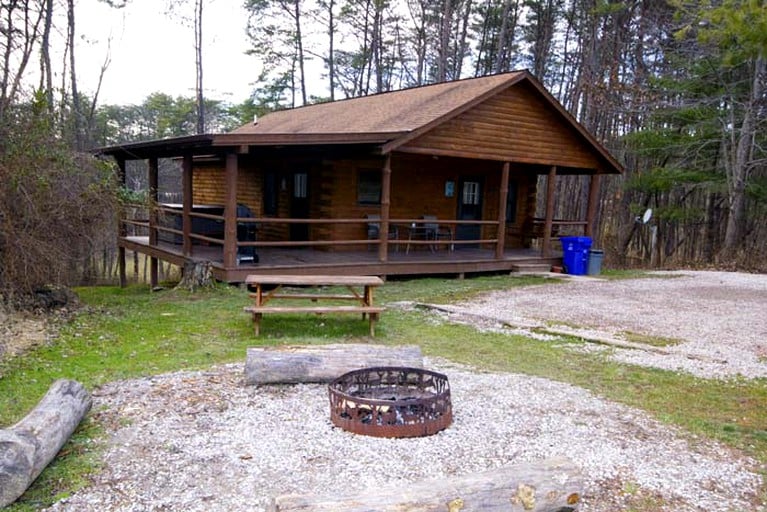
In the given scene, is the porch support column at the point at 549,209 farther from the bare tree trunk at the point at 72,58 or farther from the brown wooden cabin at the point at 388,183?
the bare tree trunk at the point at 72,58

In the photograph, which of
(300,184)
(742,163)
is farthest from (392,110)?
(742,163)

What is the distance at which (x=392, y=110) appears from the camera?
42.2 ft

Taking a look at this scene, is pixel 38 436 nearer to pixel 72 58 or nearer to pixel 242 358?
pixel 242 358

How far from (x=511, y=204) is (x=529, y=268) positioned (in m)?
2.84

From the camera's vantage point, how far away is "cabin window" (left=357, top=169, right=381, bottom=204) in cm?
1269

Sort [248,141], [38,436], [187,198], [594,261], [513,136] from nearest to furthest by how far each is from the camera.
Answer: [38,436], [248,141], [187,198], [513,136], [594,261]

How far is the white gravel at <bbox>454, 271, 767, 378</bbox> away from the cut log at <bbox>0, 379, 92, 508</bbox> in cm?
517

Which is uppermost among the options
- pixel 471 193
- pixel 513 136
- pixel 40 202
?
pixel 513 136

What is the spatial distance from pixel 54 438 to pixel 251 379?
163 cm

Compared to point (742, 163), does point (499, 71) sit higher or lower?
higher

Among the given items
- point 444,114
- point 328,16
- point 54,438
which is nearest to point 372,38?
point 328,16

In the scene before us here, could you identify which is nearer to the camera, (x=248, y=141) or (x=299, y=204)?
(x=248, y=141)

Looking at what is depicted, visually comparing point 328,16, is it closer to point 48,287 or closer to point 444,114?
point 444,114

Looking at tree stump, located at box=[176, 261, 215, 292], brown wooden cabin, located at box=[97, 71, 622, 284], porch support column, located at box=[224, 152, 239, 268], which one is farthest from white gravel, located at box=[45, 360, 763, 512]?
brown wooden cabin, located at box=[97, 71, 622, 284]
